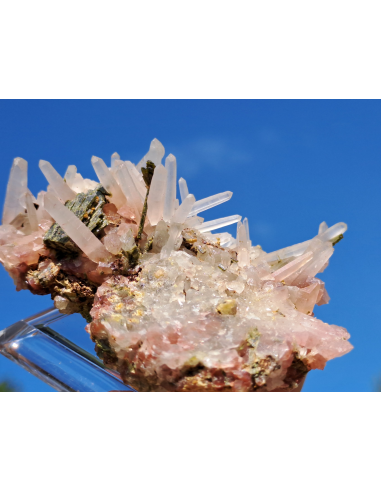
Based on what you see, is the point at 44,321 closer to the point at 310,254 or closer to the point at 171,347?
the point at 171,347

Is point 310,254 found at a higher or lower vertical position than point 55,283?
higher

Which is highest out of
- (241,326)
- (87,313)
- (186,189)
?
(186,189)

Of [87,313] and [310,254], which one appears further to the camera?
[87,313]

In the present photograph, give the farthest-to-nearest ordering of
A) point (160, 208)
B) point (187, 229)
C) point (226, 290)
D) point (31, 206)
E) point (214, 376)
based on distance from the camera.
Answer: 1. point (31, 206)
2. point (187, 229)
3. point (160, 208)
4. point (226, 290)
5. point (214, 376)

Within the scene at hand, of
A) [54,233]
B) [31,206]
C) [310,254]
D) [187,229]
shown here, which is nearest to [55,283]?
[54,233]

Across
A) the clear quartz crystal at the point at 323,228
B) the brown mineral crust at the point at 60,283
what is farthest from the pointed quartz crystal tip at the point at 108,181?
the clear quartz crystal at the point at 323,228

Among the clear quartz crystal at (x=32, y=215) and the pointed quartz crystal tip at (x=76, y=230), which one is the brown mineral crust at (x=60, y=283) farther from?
the clear quartz crystal at (x=32, y=215)

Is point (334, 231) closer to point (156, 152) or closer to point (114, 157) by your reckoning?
point (156, 152)
